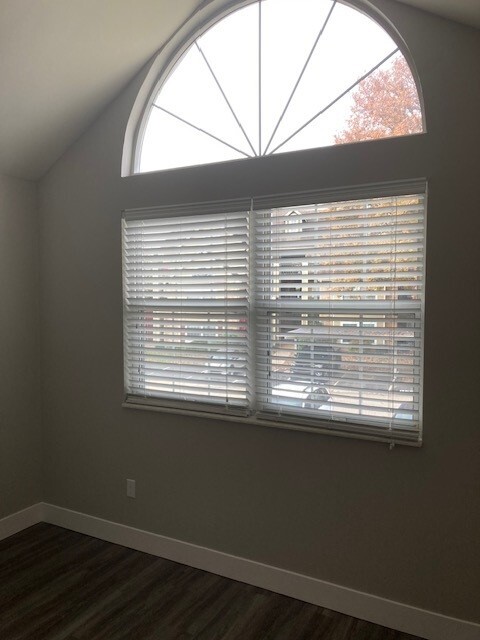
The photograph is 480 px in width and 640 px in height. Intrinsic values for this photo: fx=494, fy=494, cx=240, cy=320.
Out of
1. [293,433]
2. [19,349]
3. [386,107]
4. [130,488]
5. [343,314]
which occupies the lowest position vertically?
[130,488]

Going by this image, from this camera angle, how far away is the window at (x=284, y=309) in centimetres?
240

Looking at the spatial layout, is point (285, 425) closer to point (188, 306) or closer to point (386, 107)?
point (188, 306)

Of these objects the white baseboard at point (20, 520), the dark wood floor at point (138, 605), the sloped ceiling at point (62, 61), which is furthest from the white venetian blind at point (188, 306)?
the white baseboard at point (20, 520)

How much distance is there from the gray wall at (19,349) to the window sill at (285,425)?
0.80 meters

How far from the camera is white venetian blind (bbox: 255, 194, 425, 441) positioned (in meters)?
2.38

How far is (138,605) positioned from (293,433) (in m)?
1.22

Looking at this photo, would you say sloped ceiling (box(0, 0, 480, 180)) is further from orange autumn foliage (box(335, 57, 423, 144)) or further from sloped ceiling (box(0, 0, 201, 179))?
orange autumn foliage (box(335, 57, 423, 144))

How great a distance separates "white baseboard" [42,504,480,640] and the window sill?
79 cm

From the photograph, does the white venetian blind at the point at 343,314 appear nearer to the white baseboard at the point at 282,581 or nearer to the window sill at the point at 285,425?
the window sill at the point at 285,425

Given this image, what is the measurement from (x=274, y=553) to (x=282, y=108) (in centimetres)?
247

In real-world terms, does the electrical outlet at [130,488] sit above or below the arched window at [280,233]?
below

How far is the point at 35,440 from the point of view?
3.55m

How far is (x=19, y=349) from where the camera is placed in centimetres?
341

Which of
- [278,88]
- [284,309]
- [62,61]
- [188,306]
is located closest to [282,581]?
[284,309]
